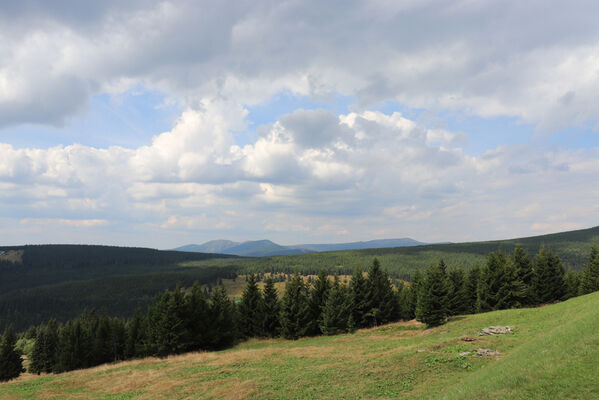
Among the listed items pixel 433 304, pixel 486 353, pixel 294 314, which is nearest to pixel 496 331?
pixel 486 353

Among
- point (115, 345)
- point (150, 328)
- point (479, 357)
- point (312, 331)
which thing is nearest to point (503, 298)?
point (312, 331)

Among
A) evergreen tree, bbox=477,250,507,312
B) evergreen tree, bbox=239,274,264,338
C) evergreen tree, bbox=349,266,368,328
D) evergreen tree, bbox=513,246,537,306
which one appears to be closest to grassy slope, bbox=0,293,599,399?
evergreen tree, bbox=239,274,264,338

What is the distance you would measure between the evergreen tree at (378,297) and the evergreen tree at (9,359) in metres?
79.8

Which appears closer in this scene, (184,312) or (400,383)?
(400,383)

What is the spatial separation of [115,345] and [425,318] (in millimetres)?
69168

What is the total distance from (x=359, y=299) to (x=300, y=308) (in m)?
13.0

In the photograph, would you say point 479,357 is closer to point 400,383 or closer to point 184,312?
point 400,383

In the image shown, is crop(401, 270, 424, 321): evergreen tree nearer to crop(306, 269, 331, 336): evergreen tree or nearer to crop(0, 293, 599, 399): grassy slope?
crop(306, 269, 331, 336): evergreen tree

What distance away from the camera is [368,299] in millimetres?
61375

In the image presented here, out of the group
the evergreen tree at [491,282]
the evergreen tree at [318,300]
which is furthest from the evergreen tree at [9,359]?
the evergreen tree at [491,282]

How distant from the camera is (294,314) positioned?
55812 millimetres

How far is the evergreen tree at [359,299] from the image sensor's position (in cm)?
6003

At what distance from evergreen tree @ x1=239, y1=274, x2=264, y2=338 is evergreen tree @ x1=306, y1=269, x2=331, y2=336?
9.85 meters

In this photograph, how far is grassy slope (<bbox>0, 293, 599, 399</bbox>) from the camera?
12.6m
